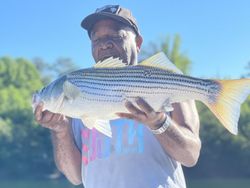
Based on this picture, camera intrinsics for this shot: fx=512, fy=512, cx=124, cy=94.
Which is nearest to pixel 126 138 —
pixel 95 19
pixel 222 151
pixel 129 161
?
pixel 129 161

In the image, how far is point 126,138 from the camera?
2.75 metres

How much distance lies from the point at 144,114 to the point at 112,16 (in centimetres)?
70

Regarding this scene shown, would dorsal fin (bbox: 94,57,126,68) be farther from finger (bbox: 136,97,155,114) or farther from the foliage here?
the foliage

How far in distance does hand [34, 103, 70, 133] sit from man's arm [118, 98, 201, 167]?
15.0 inches

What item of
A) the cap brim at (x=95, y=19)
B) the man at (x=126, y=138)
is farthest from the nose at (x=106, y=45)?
the cap brim at (x=95, y=19)

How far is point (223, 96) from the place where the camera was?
246 cm

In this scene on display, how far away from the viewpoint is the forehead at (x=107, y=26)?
2.92 meters

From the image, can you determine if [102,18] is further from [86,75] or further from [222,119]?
[222,119]

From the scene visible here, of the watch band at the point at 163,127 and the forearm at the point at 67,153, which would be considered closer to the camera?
the watch band at the point at 163,127

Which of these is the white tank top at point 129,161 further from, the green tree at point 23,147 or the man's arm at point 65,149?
the green tree at point 23,147

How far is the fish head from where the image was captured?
2.47m

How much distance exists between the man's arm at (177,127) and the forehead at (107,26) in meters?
0.58

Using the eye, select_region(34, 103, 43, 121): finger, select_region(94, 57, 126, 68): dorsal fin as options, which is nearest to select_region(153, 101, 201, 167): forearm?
select_region(94, 57, 126, 68): dorsal fin

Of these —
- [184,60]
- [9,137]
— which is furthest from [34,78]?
[184,60]
